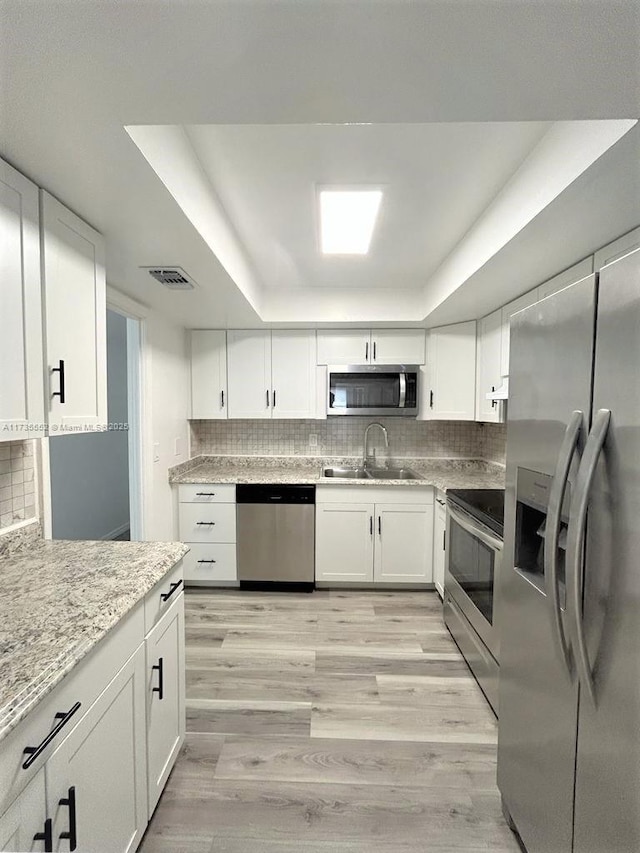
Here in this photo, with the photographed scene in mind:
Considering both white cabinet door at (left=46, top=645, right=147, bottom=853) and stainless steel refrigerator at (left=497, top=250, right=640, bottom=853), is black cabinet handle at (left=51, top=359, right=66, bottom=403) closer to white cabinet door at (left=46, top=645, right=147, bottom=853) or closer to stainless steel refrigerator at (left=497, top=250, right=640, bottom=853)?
white cabinet door at (left=46, top=645, right=147, bottom=853)

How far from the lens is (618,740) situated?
860mm

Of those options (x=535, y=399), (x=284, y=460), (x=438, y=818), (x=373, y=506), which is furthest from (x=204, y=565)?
(x=535, y=399)

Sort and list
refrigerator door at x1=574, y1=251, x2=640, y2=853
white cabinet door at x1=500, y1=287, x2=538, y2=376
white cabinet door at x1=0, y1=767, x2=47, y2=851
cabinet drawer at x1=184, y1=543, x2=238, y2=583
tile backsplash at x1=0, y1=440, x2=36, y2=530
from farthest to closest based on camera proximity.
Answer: cabinet drawer at x1=184, y1=543, x2=238, y2=583 → white cabinet door at x1=500, y1=287, x2=538, y2=376 → tile backsplash at x1=0, y1=440, x2=36, y2=530 → refrigerator door at x1=574, y1=251, x2=640, y2=853 → white cabinet door at x1=0, y1=767, x2=47, y2=851

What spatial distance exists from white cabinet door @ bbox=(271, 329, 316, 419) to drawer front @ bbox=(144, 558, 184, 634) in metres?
2.03

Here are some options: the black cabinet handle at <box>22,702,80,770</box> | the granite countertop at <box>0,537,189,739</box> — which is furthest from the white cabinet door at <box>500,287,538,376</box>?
the black cabinet handle at <box>22,702,80,770</box>

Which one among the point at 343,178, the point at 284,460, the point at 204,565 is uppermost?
the point at 343,178

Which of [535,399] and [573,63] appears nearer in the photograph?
[573,63]

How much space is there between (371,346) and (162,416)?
6.01 feet

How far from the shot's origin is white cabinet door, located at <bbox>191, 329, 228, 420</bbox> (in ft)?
11.3

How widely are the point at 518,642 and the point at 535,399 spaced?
2.67 feet

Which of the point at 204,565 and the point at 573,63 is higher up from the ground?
the point at 573,63

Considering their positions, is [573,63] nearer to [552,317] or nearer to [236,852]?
[552,317]

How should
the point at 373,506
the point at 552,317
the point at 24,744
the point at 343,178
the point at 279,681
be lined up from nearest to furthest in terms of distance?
the point at 24,744 → the point at 552,317 → the point at 343,178 → the point at 279,681 → the point at 373,506

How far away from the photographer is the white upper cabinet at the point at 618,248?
1441mm
